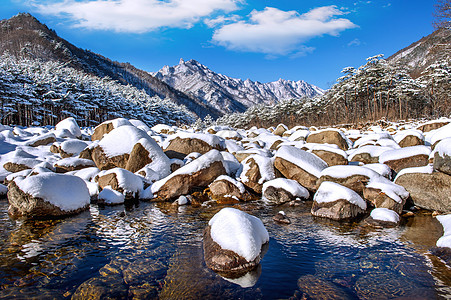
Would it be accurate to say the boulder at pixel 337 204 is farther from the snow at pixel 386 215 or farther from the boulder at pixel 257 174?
the boulder at pixel 257 174

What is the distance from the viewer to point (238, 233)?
6.02 m

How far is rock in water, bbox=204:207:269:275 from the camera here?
5.71m

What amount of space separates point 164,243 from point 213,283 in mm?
2691

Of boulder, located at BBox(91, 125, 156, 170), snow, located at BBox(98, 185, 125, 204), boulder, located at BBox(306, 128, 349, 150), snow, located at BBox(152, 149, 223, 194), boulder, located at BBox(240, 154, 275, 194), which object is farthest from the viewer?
boulder, located at BBox(306, 128, 349, 150)

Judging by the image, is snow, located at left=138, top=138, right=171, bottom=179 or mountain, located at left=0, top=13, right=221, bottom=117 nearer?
snow, located at left=138, top=138, right=171, bottom=179

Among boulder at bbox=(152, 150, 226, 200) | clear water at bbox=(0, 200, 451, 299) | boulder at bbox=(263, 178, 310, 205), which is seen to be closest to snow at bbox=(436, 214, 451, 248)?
clear water at bbox=(0, 200, 451, 299)

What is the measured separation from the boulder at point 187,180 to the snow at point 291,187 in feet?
10.2

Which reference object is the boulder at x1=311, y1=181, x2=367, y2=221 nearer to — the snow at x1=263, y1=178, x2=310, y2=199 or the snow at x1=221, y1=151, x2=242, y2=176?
the snow at x1=263, y1=178, x2=310, y2=199

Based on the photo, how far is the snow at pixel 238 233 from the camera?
5.88m

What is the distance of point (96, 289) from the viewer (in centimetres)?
506

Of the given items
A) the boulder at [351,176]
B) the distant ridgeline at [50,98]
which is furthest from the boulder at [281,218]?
the distant ridgeline at [50,98]

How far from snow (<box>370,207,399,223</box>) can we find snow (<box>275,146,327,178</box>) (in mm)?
4108

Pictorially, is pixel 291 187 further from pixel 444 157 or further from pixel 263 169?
pixel 444 157

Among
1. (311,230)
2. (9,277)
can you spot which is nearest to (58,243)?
(9,277)
